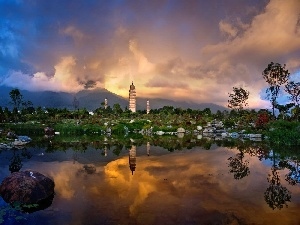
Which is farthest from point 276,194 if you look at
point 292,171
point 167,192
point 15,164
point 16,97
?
point 16,97

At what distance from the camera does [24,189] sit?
12812 millimetres

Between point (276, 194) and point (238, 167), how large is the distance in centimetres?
768

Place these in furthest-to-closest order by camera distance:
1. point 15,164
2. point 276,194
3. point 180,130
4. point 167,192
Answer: point 180,130
point 15,164
point 167,192
point 276,194

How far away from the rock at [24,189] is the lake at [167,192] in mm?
476

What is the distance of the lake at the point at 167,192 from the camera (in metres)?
11.2

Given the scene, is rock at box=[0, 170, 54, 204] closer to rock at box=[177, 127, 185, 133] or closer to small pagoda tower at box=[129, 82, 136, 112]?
rock at box=[177, 127, 185, 133]

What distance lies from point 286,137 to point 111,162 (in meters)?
23.9

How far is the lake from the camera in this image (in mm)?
11203

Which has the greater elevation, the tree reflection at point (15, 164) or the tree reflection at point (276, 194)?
the tree reflection at point (276, 194)

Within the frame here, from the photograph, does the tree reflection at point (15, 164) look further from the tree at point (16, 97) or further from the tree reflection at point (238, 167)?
the tree at point (16, 97)

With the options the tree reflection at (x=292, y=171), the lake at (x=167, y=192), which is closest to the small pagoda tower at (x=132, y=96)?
the lake at (x=167, y=192)

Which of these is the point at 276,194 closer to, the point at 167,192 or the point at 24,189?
the point at 167,192

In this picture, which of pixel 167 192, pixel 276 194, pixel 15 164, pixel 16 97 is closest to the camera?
pixel 276 194

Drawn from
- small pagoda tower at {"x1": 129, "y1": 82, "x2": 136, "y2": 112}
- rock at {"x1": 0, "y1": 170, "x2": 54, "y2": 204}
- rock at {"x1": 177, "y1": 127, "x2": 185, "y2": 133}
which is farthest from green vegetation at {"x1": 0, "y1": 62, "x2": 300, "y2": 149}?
small pagoda tower at {"x1": 129, "y1": 82, "x2": 136, "y2": 112}
